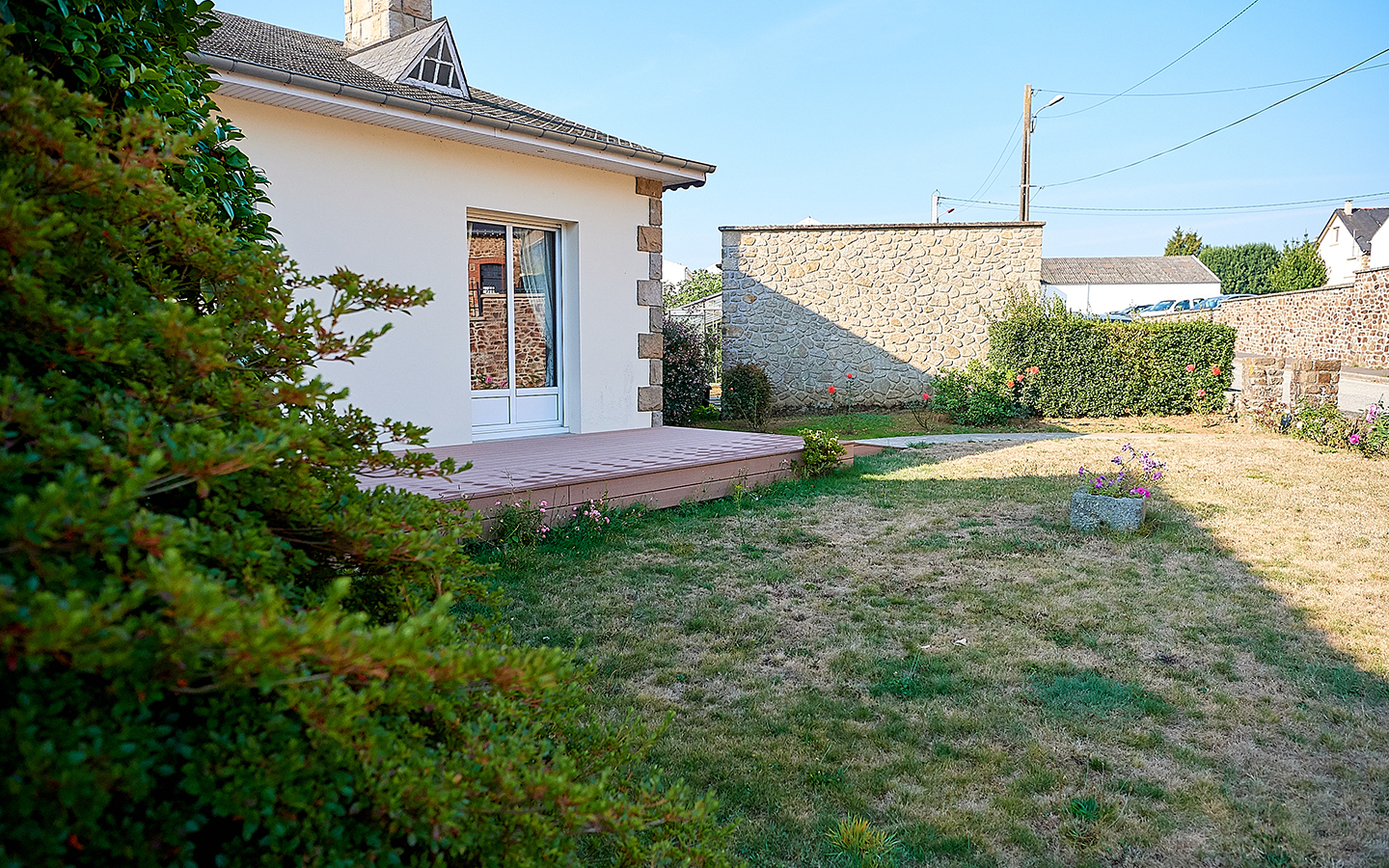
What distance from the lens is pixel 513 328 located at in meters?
7.89

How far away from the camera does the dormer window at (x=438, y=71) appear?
8102 mm

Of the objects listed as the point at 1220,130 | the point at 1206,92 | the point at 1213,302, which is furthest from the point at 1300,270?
the point at 1220,130

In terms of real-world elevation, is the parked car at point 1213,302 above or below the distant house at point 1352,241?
below

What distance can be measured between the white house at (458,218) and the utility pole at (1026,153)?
600 inches

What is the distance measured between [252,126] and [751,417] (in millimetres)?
8554

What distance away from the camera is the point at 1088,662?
11.0ft

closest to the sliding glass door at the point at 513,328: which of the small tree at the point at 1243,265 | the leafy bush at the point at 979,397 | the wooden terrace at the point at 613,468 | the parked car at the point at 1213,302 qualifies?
the wooden terrace at the point at 613,468

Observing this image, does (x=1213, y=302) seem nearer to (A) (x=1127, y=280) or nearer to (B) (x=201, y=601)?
(A) (x=1127, y=280)

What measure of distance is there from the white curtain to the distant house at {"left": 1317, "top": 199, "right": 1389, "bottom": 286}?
47.8 m

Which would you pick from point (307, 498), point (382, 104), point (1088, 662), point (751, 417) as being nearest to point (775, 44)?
point (751, 417)

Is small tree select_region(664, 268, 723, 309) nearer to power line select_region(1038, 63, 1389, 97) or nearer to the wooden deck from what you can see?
power line select_region(1038, 63, 1389, 97)

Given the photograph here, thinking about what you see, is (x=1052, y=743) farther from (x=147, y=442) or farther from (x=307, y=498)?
(x=147, y=442)

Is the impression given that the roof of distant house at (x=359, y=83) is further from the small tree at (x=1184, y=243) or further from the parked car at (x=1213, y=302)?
the small tree at (x=1184, y=243)

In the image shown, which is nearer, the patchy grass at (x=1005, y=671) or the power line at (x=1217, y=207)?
the patchy grass at (x=1005, y=671)
